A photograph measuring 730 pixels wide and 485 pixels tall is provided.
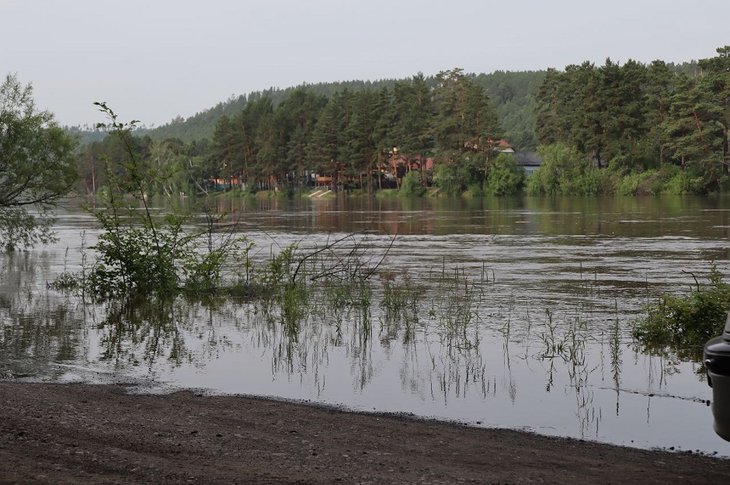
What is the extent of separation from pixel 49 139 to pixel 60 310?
1369 cm

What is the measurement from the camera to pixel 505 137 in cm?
11419

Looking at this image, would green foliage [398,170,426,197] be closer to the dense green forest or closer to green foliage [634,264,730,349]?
the dense green forest

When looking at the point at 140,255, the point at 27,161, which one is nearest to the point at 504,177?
the point at 27,161

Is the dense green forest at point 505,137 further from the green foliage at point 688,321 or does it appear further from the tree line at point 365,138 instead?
the green foliage at point 688,321

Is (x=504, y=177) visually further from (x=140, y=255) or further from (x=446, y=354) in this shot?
(x=446, y=354)

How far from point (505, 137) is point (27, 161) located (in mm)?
89936

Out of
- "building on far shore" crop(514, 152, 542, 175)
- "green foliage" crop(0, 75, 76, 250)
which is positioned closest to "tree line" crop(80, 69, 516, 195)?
"building on far shore" crop(514, 152, 542, 175)

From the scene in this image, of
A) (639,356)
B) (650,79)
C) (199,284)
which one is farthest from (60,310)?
(650,79)

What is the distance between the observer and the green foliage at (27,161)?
93.6 feet

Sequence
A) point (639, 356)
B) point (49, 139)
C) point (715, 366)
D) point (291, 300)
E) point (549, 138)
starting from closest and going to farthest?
1. point (715, 366)
2. point (639, 356)
3. point (291, 300)
4. point (49, 139)
5. point (549, 138)

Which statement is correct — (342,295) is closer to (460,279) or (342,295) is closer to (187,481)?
(460,279)

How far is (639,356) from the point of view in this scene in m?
12.0

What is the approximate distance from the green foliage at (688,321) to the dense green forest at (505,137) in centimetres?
5357

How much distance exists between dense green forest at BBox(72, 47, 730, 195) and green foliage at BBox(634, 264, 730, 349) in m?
53.6
